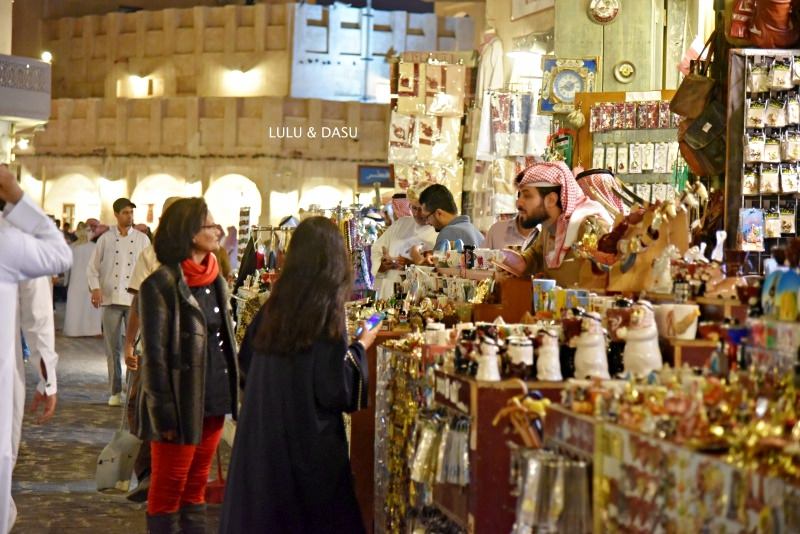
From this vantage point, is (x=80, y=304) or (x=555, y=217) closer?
(x=555, y=217)

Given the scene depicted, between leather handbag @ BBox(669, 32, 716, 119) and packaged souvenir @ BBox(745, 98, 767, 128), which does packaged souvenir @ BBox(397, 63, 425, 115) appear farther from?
packaged souvenir @ BBox(745, 98, 767, 128)

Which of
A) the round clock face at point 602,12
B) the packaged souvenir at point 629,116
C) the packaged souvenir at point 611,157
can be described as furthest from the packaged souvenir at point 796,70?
the round clock face at point 602,12

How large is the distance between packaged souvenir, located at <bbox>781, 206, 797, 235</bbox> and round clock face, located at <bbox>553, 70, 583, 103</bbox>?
3.82 m

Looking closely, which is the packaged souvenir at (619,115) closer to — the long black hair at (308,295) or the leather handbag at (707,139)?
the leather handbag at (707,139)

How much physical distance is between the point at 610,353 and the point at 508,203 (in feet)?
28.4

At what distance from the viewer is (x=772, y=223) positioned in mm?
7137

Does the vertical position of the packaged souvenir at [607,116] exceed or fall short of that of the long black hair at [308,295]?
it exceeds it

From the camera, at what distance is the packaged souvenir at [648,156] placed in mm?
9484

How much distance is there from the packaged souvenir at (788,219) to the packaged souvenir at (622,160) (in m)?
2.62

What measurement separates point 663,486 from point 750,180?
4755mm

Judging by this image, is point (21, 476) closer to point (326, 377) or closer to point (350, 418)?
point (350, 418)

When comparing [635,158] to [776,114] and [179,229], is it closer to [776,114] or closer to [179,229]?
[776,114]

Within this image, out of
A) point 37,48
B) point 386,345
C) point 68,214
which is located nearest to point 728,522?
point 386,345

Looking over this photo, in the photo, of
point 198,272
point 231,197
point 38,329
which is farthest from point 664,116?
point 231,197
